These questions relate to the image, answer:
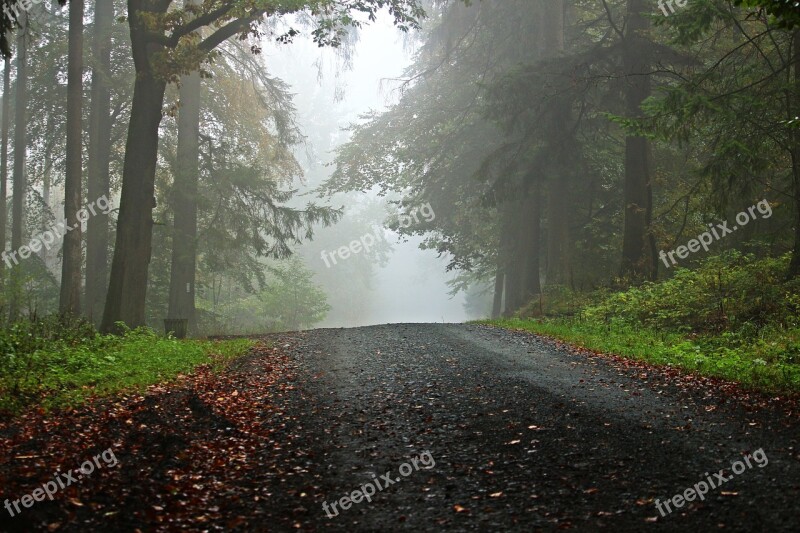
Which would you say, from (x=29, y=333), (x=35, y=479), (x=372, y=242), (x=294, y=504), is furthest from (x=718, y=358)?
(x=372, y=242)

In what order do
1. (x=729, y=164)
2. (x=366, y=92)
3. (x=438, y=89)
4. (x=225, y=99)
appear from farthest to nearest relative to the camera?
(x=366, y=92), (x=438, y=89), (x=225, y=99), (x=729, y=164)

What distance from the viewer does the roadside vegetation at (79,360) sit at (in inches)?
282

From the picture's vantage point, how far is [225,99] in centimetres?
2553

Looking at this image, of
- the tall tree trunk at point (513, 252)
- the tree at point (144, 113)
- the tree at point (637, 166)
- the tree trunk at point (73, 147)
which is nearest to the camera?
the tree at point (144, 113)

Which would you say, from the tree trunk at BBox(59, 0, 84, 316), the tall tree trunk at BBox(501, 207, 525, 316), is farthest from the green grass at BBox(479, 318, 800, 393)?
the tree trunk at BBox(59, 0, 84, 316)

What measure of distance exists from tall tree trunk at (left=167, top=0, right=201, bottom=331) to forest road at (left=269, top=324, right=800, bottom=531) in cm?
1274

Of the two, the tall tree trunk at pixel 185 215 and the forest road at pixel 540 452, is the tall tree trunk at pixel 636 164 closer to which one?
the forest road at pixel 540 452

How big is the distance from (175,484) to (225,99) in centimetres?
2295

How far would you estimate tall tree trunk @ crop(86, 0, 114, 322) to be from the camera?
19.9m

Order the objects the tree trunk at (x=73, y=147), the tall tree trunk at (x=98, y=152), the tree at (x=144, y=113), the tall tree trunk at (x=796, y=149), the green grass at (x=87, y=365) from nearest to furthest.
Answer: the green grass at (x=87, y=365)
the tall tree trunk at (x=796, y=149)
the tree at (x=144, y=113)
the tree trunk at (x=73, y=147)
the tall tree trunk at (x=98, y=152)

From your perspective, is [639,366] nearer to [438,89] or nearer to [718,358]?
[718,358]

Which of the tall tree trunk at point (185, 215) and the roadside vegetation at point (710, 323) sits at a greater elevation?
the tall tree trunk at point (185, 215)

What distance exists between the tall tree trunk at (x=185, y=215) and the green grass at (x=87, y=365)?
877 centimetres

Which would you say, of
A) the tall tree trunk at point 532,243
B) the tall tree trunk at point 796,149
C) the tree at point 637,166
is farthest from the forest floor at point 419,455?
the tall tree trunk at point 532,243
